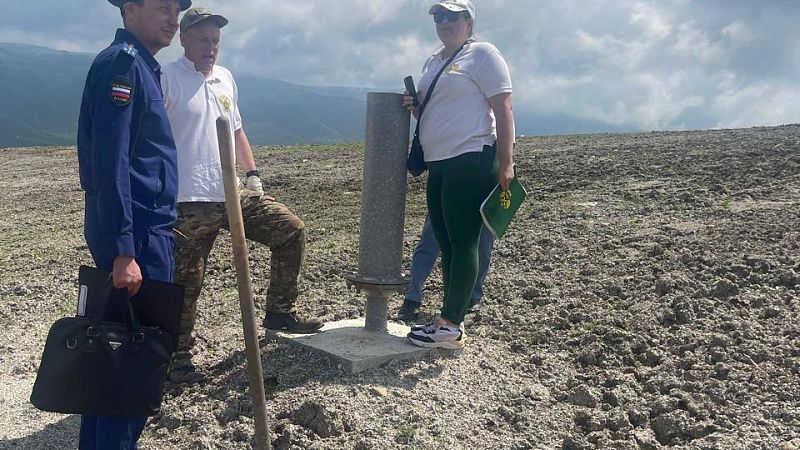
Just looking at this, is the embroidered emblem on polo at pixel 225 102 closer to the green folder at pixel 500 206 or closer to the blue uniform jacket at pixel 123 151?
the blue uniform jacket at pixel 123 151

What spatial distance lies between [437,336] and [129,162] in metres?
2.18

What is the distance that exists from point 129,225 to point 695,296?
12.8 feet

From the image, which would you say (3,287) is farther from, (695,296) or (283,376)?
(695,296)

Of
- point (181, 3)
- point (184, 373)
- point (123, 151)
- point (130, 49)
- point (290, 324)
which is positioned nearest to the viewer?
point (123, 151)

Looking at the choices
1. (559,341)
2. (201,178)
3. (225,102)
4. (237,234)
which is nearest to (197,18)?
(225,102)

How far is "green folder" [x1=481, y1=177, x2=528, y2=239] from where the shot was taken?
411cm

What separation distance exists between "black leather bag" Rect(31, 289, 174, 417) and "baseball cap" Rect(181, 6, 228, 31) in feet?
6.12

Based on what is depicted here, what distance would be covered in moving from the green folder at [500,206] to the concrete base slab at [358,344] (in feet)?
3.02

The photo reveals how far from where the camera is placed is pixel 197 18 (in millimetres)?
4191

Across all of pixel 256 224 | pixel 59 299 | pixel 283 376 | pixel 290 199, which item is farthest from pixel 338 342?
pixel 290 199

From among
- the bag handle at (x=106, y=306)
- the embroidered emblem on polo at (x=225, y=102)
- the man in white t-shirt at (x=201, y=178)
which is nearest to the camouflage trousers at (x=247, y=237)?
the man in white t-shirt at (x=201, y=178)

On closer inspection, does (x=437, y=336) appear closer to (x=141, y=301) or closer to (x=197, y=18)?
(x=141, y=301)

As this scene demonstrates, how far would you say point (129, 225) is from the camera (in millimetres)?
2971

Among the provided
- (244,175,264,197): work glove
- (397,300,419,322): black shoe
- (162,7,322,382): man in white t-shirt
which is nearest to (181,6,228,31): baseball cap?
(162,7,322,382): man in white t-shirt
